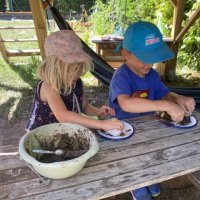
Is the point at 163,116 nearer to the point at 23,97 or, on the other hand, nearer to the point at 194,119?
the point at 194,119

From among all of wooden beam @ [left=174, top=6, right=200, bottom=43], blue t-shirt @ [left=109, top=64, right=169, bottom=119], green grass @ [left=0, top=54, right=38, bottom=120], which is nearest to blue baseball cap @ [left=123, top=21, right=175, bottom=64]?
blue t-shirt @ [left=109, top=64, right=169, bottom=119]

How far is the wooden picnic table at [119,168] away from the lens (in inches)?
39.6

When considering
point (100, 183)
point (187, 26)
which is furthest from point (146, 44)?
point (187, 26)

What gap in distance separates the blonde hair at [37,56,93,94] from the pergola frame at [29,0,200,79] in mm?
1768

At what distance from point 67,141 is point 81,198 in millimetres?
308

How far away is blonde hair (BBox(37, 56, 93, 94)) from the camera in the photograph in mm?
1434

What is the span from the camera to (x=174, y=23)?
4.39m

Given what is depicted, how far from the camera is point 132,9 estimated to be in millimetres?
6172

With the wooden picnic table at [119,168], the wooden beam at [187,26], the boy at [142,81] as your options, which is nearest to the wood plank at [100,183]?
the wooden picnic table at [119,168]

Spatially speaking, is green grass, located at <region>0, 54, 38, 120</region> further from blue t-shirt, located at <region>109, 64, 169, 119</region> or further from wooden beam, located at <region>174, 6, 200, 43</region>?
wooden beam, located at <region>174, 6, 200, 43</region>

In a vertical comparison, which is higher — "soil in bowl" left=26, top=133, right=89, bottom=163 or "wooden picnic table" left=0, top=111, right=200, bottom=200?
"soil in bowl" left=26, top=133, right=89, bottom=163

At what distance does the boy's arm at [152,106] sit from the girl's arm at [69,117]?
8.5 inches

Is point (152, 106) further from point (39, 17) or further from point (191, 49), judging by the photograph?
point (191, 49)

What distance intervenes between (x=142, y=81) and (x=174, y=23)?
2.99 metres
